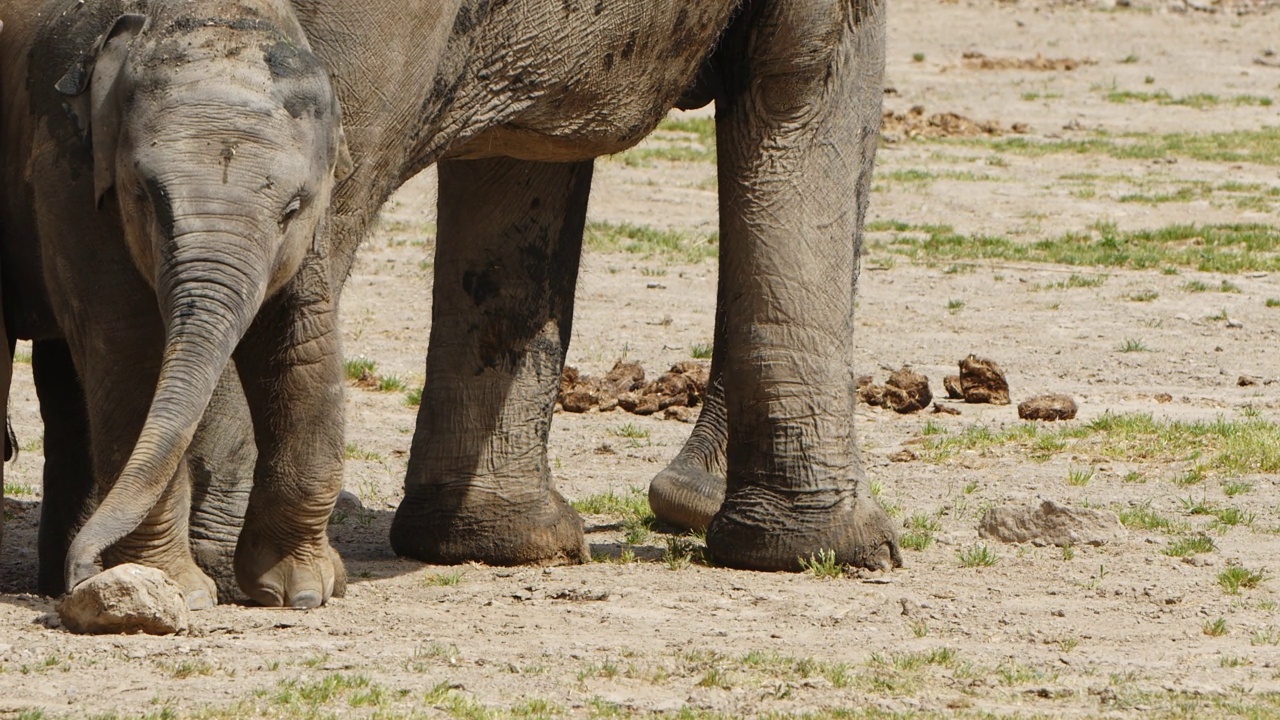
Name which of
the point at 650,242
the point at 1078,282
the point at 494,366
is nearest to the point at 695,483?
the point at 494,366

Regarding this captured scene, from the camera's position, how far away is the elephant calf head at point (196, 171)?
4957mm

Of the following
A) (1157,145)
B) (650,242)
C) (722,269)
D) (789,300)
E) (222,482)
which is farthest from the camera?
(1157,145)

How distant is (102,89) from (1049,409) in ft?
17.8

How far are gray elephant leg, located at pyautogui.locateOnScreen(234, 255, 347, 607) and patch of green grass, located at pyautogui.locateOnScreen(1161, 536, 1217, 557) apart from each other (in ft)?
8.98

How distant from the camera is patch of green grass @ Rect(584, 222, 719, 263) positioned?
14.0 metres

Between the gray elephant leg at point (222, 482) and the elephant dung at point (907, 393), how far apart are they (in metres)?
4.33

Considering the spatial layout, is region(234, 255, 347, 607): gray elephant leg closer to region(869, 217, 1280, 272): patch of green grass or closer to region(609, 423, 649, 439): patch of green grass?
region(609, 423, 649, 439): patch of green grass

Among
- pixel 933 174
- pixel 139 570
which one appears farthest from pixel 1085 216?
pixel 139 570

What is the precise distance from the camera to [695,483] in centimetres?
783

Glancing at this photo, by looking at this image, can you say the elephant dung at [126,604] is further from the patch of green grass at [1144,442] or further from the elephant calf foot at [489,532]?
the patch of green grass at [1144,442]

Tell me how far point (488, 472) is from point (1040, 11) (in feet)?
77.0

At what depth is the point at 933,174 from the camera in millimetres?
17500

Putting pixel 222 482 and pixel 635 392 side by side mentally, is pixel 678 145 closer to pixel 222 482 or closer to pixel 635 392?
pixel 635 392

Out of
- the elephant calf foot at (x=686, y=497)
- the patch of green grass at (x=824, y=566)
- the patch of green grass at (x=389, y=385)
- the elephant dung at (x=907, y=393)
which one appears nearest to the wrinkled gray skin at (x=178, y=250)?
the patch of green grass at (x=824, y=566)
